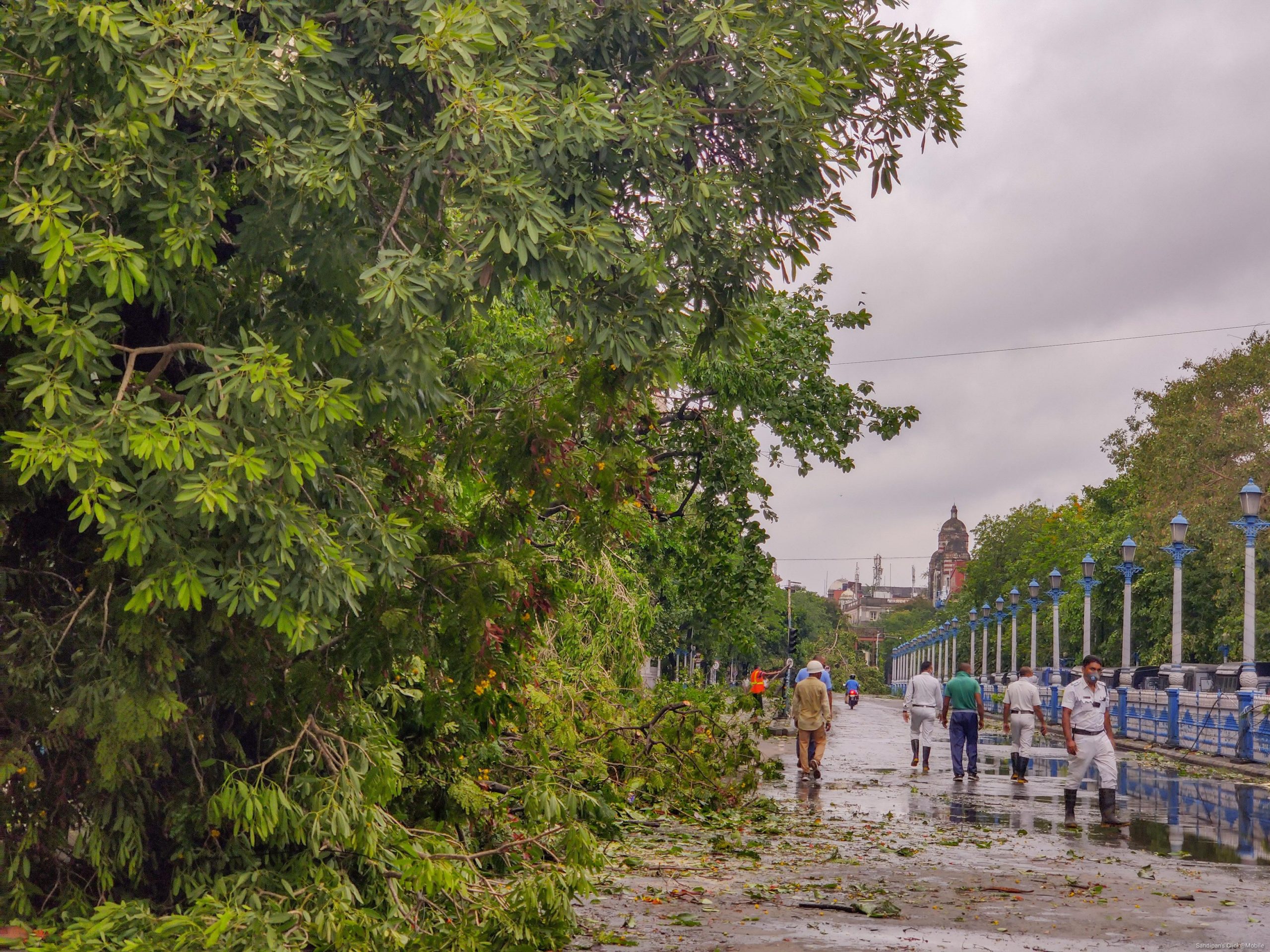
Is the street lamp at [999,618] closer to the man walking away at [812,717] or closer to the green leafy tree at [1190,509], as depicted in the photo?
the green leafy tree at [1190,509]

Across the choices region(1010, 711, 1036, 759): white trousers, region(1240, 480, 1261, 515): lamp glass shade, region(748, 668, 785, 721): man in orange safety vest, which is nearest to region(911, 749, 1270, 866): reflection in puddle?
region(1010, 711, 1036, 759): white trousers

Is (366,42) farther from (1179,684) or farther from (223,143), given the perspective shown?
(1179,684)

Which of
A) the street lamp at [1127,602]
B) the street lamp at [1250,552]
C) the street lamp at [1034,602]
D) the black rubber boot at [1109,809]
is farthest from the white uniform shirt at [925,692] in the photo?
the street lamp at [1034,602]

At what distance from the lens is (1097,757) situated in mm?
15594

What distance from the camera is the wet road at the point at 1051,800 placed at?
45.1 feet

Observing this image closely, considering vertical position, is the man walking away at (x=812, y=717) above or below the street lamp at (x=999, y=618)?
below

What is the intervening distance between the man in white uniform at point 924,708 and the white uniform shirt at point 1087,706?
7.40 m

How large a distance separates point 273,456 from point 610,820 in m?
4.91

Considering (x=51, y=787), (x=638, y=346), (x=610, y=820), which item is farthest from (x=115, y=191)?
(x=610, y=820)

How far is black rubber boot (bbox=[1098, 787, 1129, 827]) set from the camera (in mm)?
14848

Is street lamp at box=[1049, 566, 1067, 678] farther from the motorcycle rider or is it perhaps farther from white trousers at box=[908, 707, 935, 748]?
white trousers at box=[908, 707, 935, 748]

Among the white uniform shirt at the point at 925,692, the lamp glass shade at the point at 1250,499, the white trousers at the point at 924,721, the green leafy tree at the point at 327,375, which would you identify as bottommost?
the white trousers at the point at 924,721

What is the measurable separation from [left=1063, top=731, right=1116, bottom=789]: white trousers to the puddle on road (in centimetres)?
50

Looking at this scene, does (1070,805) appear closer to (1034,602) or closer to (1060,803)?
(1060,803)
